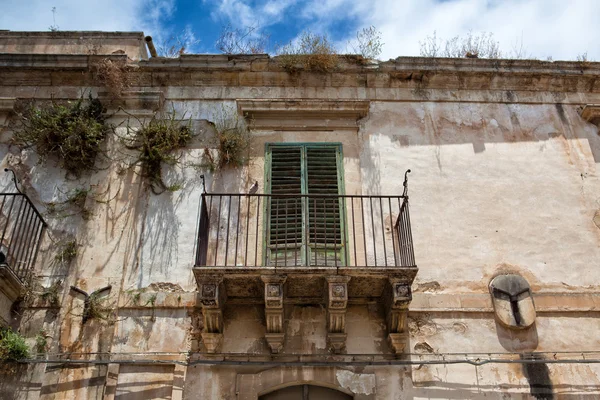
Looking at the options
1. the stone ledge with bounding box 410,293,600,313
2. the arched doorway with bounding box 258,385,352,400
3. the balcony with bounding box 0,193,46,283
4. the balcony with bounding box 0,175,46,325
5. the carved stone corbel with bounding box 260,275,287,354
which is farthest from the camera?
the balcony with bounding box 0,193,46,283

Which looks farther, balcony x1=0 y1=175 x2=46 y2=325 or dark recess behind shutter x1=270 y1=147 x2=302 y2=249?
dark recess behind shutter x1=270 y1=147 x2=302 y2=249

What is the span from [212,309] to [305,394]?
1.38 metres

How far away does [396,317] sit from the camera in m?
7.17

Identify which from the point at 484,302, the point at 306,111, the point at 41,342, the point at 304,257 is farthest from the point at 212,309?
the point at 306,111

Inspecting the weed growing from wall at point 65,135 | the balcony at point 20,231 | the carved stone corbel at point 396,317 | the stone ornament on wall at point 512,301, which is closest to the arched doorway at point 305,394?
the carved stone corbel at point 396,317

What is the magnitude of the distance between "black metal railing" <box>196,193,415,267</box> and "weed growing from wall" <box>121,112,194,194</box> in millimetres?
870

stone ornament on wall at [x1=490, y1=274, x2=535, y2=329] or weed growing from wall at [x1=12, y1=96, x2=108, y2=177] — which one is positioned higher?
weed growing from wall at [x1=12, y1=96, x2=108, y2=177]

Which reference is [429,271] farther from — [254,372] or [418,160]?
[254,372]

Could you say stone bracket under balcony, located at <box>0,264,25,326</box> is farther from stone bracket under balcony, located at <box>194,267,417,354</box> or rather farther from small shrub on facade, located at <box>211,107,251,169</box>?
small shrub on facade, located at <box>211,107,251,169</box>

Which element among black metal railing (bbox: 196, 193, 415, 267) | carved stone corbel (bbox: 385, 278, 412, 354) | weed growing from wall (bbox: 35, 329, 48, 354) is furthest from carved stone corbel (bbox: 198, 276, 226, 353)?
carved stone corbel (bbox: 385, 278, 412, 354)

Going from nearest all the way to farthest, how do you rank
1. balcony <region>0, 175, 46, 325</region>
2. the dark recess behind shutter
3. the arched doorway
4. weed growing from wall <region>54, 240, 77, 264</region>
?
the arched doorway
balcony <region>0, 175, 46, 325</region>
weed growing from wall <region>54, 240, 77, 264</region>
the dark recess behind shutter

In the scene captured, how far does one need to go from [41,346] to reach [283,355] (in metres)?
2.72

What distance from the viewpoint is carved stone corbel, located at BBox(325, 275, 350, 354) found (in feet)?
22.7

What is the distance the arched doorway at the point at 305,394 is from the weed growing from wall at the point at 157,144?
3.02m
